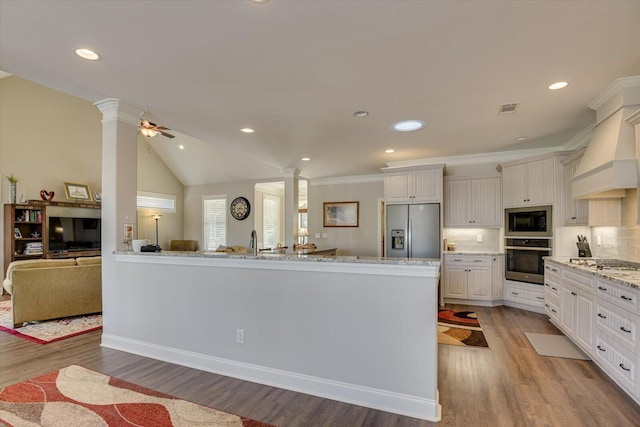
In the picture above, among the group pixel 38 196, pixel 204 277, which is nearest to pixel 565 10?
pixel 204 277

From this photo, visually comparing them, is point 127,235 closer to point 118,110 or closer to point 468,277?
point 118,110

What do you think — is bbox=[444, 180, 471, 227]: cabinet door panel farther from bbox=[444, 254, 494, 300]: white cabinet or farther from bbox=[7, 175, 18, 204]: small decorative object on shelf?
bbox=[7, 175, 18, 204]: small decorative object on shelf

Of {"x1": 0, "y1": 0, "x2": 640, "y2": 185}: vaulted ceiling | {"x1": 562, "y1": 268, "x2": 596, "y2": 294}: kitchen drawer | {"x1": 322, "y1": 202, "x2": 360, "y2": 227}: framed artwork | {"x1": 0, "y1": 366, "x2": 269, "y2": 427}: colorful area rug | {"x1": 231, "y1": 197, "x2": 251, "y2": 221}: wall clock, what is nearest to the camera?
{"x1": 0, "y1": 0, "x2": 640, "y2": 185}: vaulted ceiling

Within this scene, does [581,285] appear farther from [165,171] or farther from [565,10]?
[165,171]

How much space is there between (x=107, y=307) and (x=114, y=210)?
1.05m

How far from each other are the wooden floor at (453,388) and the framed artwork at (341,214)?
4403 millimetres

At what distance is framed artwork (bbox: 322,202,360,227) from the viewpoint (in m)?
7.61

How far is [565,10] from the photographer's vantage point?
1.79 m


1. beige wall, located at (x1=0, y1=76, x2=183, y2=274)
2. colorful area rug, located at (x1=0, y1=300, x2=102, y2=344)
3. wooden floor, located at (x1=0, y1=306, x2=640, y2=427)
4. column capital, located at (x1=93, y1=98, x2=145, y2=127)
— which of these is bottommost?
colorful area rug, located at (x1=0, y1=300, x2=102, y2=344)

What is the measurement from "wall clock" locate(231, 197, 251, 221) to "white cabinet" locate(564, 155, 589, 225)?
701cm

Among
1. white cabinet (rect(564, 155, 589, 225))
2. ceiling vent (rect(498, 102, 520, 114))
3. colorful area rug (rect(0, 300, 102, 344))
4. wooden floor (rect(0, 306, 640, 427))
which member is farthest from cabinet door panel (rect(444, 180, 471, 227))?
colorful area rug (rect(0, 300, 102, 344))

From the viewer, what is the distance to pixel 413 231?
17.6 ft

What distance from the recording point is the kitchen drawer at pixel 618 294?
7.41 ft

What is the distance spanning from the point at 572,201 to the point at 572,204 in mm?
42
